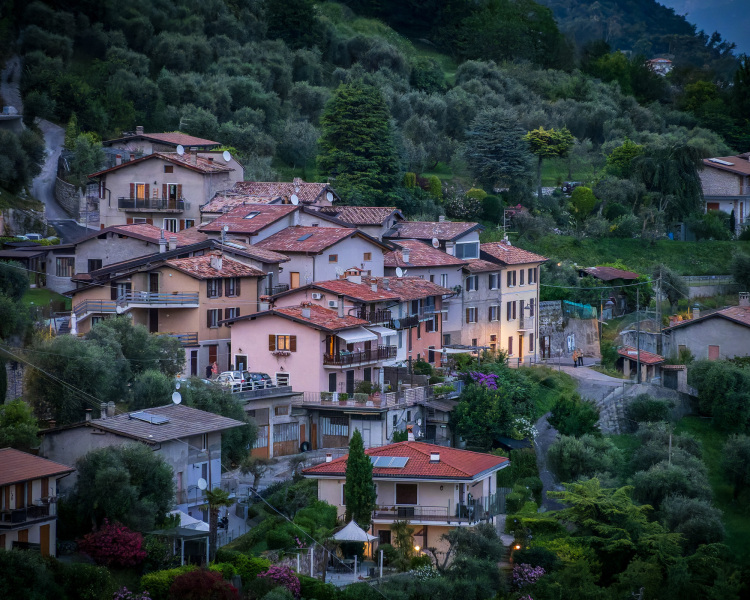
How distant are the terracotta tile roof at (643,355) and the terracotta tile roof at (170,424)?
85.3ft

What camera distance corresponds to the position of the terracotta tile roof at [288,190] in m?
63.8

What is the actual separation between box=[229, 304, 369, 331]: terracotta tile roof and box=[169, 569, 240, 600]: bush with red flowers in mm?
16331

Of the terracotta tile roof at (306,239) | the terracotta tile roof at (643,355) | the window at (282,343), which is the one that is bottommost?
the terracotta tile roof at (643,355)

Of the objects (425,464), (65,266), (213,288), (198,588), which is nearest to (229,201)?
(65,266)

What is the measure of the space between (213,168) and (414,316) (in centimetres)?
1361

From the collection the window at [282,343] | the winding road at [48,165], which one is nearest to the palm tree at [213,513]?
the window at [282,343]

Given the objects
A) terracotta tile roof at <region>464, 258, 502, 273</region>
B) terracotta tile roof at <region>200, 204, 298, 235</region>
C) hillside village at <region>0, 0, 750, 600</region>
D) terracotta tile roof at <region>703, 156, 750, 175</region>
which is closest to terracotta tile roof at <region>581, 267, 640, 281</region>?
hillside village at <region>0, 0, 750, 600</region>

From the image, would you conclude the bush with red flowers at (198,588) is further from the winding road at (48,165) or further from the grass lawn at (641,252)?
the grass lawn at (641,252)

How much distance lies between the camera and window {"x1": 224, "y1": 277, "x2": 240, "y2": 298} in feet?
174

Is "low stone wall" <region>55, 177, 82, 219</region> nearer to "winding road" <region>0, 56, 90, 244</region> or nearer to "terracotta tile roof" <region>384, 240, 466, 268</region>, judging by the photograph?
"winding road" <region>0, 56, 90, 244</region>

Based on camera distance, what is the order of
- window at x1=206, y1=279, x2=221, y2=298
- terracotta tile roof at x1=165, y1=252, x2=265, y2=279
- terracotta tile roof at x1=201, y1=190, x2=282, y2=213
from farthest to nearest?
terracotta tile roof at x1=201, y1=190, x2=282, y2=213 < window at x1=206, y1=279, x2=221, y2=298 < terracotta tile roof at x1=165, y1=252, x2=265, y2=279

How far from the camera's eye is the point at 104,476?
3588cm

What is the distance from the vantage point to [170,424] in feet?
131

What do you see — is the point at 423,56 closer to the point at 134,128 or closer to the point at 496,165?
the point at 496,165
